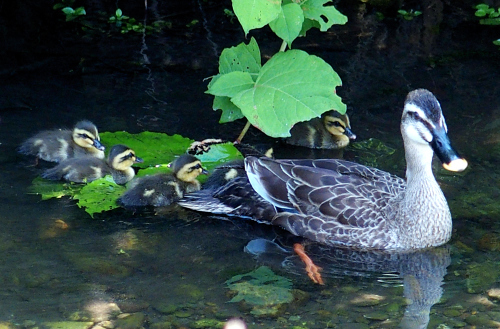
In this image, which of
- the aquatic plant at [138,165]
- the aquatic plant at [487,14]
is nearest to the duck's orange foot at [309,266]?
the aquatic plant at [138,165]

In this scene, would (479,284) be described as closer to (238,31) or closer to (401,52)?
(401,52)

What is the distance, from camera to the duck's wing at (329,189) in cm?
533

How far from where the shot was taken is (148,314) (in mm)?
4281

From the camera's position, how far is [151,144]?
6.55m

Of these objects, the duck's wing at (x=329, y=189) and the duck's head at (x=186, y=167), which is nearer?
the duck's wing at (x=329, y=189)

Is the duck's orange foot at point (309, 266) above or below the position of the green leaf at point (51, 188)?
below

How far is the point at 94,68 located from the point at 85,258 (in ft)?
11.6

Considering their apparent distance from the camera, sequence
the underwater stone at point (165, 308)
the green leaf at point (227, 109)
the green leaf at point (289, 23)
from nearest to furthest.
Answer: the underwater stone at point (165, 308)
the green leaf at point (289, 23)
the green leaf at point (227, 109)

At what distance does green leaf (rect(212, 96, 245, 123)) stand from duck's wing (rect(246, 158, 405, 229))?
0.50 m

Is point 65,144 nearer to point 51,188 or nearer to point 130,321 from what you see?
point 51,188

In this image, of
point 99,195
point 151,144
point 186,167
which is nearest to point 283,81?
point 186,167

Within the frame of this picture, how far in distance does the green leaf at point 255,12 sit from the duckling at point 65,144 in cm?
191

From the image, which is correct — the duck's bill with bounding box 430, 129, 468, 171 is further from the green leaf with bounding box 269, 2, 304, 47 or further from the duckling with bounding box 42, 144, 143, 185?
the duckling with bounding box 42, 144, 143, 185

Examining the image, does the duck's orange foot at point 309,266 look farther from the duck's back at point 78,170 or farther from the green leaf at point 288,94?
the duck's back at point 78,170
